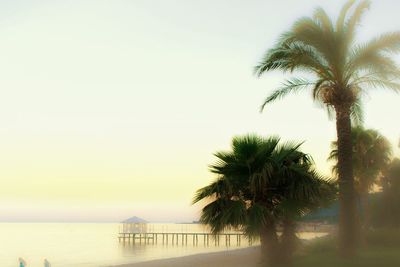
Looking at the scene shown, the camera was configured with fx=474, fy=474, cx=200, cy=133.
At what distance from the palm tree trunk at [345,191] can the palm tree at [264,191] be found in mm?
834

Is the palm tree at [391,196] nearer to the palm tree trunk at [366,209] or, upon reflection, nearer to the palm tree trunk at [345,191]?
the palm tree trunk at [366,209]

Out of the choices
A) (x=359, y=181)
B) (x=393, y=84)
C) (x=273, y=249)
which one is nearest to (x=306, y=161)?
(x=273, y=249)

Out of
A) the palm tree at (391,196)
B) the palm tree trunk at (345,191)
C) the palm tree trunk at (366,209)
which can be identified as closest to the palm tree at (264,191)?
the palm tree trunk at (345,191)

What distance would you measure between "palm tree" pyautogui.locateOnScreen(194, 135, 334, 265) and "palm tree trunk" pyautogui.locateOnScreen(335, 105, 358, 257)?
0.83 meters

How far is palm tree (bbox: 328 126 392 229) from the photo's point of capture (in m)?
38.6

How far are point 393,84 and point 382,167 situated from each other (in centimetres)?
2339

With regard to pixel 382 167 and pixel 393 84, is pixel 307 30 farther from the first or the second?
pixel 382 167

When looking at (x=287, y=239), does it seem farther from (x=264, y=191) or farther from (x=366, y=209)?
(x=366, y=209)

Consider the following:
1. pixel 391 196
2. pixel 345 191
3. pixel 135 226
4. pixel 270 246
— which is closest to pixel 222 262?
pixel 270 246

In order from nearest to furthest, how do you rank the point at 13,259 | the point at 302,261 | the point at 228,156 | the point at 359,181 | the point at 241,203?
the point at 241,203 → the point at 228,156 → the point at 302,261 → the point at 359,181 → the point at 13,259

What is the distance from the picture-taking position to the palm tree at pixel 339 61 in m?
18.5

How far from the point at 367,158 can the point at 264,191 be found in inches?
1037

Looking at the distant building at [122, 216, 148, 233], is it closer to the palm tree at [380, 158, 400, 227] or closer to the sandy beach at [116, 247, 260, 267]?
the sandy beach at [116, 247, 260, 267]

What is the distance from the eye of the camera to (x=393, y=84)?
19.1 meters
